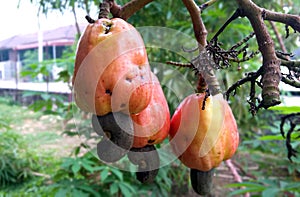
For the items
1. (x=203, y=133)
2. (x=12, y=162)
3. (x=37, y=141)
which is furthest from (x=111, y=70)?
(x=37, y=141)

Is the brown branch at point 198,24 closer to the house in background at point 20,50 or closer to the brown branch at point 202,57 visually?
the brown branch at point 202,57

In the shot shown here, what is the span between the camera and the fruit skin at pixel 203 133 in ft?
1.84

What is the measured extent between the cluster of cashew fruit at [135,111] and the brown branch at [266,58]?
133 mm

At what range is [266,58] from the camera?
0.43 metres

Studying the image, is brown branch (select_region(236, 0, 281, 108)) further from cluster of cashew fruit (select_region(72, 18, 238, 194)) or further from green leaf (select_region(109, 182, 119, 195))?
green leaf (select_region(109, 182, 119, 195))

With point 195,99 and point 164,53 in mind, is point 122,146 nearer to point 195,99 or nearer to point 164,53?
point 195,99

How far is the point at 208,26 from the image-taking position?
2.23 metres

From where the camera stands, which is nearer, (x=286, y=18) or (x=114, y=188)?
(x=286, y=18)

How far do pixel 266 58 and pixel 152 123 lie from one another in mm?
205

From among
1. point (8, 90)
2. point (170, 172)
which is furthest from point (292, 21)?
point (8, 90)

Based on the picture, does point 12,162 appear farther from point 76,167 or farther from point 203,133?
point 203,133

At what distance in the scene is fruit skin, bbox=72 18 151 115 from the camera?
0.45 metres

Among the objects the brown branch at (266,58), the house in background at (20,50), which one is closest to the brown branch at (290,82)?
the brown branch at (266,58)

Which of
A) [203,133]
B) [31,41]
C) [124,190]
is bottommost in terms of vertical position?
[124,190]
